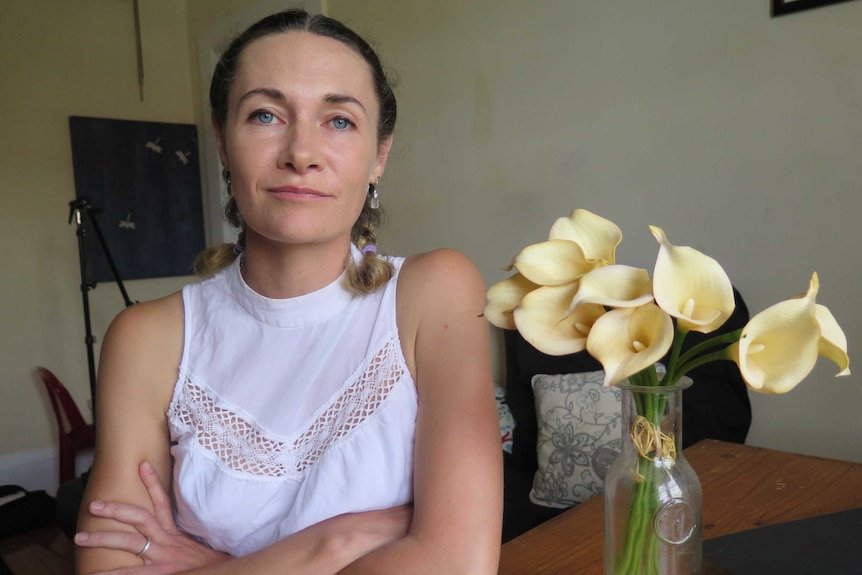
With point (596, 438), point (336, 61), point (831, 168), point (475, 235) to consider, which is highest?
point (336, 61)

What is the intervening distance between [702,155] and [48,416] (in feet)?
10.8

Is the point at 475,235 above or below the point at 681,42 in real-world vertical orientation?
below

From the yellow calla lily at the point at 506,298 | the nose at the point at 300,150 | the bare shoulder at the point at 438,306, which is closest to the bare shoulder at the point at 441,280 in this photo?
the bare shoulder at the point at 438,306

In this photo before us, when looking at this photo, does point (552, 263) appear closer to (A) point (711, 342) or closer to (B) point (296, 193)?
(A) point (711, 342)

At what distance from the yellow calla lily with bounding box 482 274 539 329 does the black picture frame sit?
1.43 meters

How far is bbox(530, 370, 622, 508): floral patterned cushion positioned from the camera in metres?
1.72

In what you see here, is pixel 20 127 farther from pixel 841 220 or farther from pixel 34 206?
pixel 841 220

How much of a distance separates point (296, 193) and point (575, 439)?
112 cm

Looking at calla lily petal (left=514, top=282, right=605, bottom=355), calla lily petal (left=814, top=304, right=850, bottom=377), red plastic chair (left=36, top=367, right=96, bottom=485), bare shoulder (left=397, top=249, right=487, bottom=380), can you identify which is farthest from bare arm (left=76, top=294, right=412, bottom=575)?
red plastic chair (left=36, top=367, right=96, bottom=485)

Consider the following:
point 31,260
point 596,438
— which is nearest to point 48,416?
point 31,260

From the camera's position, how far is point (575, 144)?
2059 mm

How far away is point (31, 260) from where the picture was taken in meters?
3.28

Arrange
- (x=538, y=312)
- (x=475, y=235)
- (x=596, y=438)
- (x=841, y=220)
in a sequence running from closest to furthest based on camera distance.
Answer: (x=538, y=312)
(x=841, y=220)
(x=596, y=438)
(x=475, y=235)

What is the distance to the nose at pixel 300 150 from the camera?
37.4 inches
